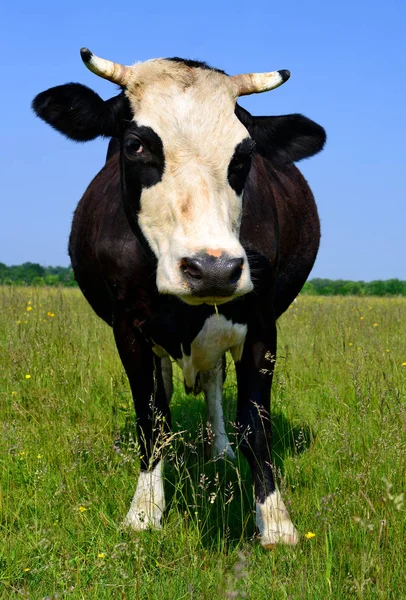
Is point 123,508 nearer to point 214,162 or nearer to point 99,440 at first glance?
point 99,440

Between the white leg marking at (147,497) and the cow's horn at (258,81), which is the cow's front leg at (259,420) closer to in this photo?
the white leg marking at (147,497)

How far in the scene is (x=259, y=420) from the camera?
406cm

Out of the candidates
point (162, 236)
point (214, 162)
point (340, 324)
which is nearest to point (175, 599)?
point (162, 236)

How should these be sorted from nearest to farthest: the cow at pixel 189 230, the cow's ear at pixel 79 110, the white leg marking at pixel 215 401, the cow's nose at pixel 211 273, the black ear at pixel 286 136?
1. the cow's nose at pixel 211 273
2. the cow at pixel 189 230
3. the cow's ear at pixel 79 110
4. the black ear at pixel 286 136
5. the white leg marking at pixel 215 401

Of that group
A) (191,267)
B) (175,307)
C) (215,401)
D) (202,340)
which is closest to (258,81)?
(175,307)

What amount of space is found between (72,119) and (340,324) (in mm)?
5432

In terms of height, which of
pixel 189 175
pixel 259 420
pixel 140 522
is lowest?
pixel 140 522

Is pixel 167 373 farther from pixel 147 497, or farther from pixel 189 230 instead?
pixel 189 230

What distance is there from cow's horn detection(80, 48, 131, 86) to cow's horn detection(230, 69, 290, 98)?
59 cm

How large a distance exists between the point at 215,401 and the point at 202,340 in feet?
4.34

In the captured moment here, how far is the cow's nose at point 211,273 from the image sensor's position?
295 centimetres

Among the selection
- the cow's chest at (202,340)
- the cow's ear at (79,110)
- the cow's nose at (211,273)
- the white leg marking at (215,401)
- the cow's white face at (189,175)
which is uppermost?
the cow's ear at (79,110)

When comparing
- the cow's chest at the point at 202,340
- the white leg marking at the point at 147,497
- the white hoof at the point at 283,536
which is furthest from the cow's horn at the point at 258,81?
the white hoof at the point at 283,536

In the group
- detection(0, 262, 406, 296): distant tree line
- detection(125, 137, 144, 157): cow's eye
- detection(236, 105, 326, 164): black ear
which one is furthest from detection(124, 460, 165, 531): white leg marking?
detection(0, 262, 406, 296): distant tree line
